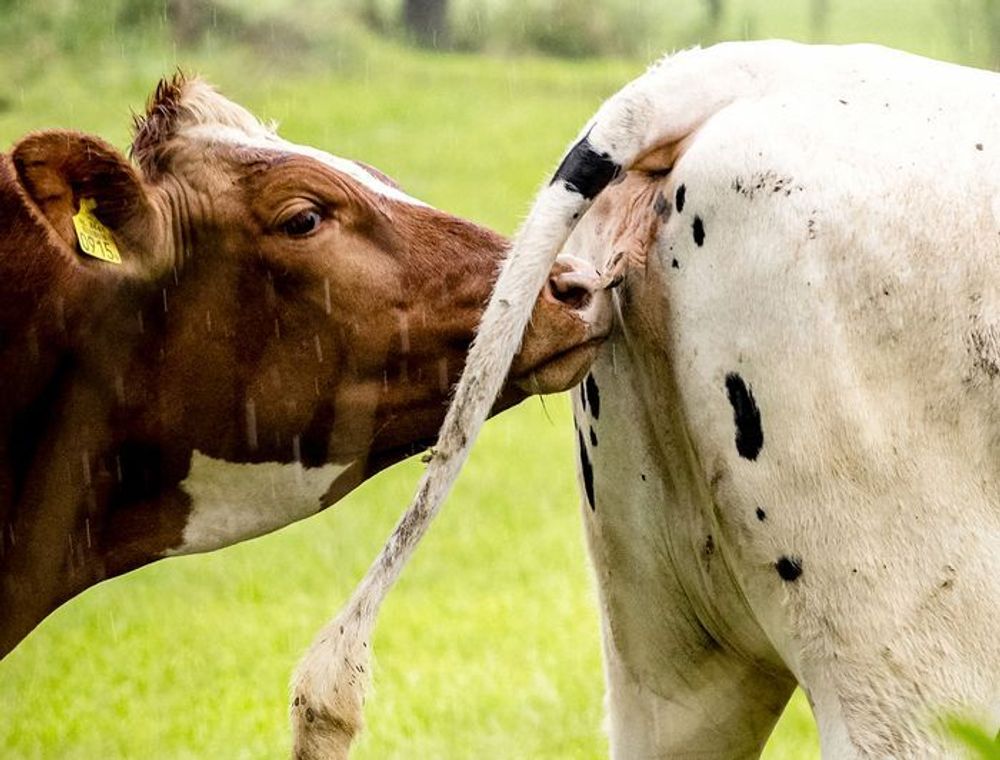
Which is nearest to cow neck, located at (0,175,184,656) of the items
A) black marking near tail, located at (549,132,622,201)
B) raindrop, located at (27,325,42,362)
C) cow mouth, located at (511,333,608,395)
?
raindrop, located at (27,325,42,362)

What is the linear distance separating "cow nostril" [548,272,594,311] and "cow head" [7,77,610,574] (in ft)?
0.64

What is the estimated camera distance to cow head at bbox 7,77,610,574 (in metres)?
3.47

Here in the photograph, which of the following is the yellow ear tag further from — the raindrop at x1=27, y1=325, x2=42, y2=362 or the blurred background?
the blurred background

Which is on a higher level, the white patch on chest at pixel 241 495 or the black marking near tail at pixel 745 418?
the white patch on chest at pixel 241 495

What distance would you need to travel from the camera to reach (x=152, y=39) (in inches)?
898

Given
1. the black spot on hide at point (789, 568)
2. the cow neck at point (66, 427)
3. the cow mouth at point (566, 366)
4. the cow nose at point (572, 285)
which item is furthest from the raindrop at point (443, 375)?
the black spot on hide at point (789, 568)

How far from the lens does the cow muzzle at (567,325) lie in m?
3.23

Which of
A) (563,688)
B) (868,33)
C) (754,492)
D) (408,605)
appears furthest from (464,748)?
(868,33)

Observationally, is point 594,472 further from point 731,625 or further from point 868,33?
point 868,33

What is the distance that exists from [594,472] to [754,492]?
1.75 ft

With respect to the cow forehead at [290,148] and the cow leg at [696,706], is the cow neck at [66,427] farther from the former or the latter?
the cow leg at [696,706]

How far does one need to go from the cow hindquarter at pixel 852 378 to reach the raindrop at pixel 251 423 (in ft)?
2.99

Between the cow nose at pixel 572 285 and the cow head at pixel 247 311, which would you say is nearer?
the cow nose at pixel 572 285

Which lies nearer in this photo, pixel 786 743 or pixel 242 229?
pixel 242 229
